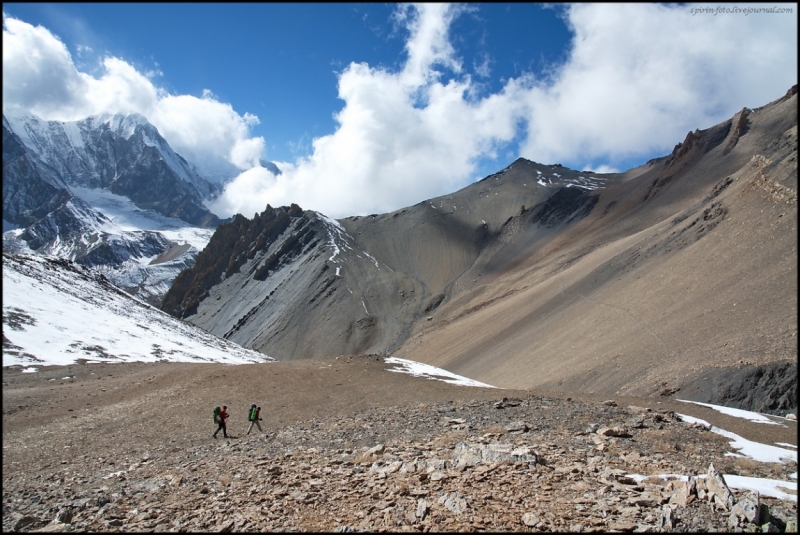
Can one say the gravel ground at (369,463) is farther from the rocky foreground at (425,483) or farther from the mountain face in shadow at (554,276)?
the mountain face in shadow at (554,276)

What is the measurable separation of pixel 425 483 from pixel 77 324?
47961 millimetres

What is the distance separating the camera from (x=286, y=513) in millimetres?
8734

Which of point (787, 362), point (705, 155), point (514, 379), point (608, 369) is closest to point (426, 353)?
point (514, 379)

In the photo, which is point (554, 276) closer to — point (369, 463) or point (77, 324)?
point (77, 324)

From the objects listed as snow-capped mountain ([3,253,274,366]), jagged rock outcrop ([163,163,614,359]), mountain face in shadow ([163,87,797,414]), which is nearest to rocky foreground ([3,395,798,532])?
mountain face in shadow ([163,87,797,414])

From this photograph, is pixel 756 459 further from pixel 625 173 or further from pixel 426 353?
pixel 625 173

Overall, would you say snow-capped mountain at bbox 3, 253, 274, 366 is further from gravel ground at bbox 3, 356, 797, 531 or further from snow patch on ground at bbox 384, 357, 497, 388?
snow patch on ground at bbox 384, 357, 497, 388

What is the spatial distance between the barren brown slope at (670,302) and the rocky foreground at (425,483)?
64.9 feet

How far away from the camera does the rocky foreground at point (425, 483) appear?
310 inches

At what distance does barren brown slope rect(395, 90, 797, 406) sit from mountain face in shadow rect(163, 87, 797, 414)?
0.20 metres

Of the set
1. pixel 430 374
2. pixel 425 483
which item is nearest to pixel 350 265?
pixel 430 374

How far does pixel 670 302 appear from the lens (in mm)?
41781

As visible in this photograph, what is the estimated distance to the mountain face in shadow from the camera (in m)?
35.3

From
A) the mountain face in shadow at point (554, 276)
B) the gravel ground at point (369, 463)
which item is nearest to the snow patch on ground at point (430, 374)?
the gravel ground at point (369, 463)
